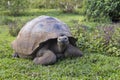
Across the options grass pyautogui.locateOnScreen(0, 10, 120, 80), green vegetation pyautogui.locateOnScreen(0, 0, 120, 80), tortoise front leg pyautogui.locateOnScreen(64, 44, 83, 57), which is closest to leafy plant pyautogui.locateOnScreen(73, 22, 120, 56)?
green vegetation pyautogui.locateOnScreen(0, 0, 120, 80)

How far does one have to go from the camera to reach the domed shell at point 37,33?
18.5ft

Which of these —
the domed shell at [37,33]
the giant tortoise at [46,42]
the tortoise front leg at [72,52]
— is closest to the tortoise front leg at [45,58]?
the giant tortoise at [46,42]

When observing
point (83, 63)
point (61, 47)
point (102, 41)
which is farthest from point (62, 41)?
point (102, 41)

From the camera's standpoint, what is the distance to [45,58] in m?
5.46

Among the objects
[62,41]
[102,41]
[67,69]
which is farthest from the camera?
[102,41]

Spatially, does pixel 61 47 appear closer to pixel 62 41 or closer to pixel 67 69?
pixel 62 41

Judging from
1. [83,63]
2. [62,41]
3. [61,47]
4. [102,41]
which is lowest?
[83,63]

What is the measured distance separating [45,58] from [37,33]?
0.53 meters

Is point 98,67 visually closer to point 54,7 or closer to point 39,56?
point 39,56

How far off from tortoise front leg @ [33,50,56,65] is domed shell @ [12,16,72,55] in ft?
0.53

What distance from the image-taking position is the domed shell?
565 cm

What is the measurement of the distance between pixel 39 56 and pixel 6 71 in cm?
73

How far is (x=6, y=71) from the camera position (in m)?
5.11

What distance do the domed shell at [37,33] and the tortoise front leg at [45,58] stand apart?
16 centimetres
